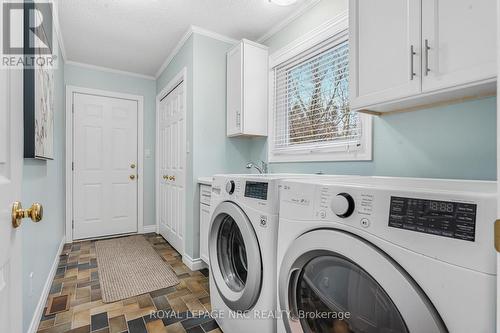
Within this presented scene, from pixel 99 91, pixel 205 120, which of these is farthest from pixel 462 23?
pixel 99 91

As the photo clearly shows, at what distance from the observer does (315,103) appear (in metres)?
2.10

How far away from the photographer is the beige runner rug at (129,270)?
205cm

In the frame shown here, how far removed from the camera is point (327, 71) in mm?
1965

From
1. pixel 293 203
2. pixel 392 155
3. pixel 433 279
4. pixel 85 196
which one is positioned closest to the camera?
pixel 433 279

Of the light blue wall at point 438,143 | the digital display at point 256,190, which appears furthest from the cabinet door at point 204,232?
the light blue wall at point 438,143

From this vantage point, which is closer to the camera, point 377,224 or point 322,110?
point 377,224

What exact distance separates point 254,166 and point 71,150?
2496 mm

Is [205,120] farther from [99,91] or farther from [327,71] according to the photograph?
[99,91]

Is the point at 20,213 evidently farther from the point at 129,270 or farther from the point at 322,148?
the point at 129,270

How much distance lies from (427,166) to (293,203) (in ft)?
2.99

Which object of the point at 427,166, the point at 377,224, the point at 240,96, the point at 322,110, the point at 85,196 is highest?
the point at 240,96

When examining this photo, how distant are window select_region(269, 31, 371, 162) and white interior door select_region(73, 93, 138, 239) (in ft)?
→ 7.58

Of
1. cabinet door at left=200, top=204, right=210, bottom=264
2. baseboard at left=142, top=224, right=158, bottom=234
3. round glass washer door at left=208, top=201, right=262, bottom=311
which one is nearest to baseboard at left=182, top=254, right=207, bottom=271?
cabinet door at left=200, top=204, right=210, bottom=264

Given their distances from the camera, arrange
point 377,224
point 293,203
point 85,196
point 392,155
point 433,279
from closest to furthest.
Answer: point 433,279
point 377,224
point 293,203
point 392,155
point 85,196
